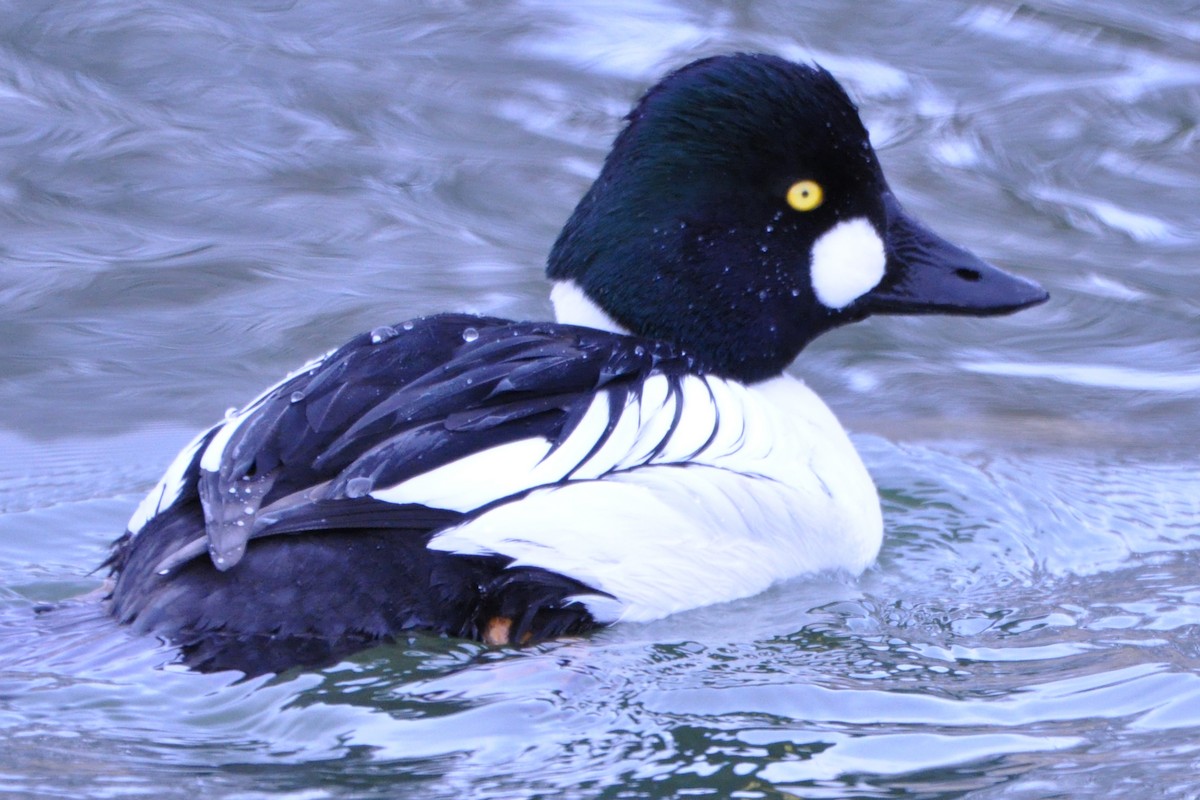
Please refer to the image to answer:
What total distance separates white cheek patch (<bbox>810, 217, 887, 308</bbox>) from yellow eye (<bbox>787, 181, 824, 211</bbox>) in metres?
0.11

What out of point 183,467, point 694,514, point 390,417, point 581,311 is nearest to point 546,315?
point 581,311

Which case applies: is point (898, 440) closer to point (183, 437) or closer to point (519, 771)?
point (183, 437)

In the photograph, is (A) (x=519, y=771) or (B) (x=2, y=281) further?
(B) (x=2, y=281)

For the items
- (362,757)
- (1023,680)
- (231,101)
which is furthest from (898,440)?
(231,101)

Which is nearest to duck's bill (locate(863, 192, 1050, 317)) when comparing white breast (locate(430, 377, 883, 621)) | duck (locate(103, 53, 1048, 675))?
duck (locate(103, 53, 1048, 675))

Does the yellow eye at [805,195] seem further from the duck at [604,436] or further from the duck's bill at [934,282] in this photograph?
the duck's bill at [934,282]

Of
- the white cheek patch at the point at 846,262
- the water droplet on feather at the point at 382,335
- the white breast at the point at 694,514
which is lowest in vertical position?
the white breast at the point at 694,514

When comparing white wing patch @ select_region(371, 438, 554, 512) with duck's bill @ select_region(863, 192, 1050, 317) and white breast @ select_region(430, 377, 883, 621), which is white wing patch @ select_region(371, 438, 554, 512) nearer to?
white breast @ select_region(430, 377, 883, 621)

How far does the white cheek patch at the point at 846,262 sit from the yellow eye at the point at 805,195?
0.11m

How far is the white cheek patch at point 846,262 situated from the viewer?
4.86 metres

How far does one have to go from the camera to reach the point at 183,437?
20.2 feet

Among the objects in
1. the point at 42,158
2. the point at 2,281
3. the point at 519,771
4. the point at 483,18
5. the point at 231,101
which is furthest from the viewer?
the point at 483,18

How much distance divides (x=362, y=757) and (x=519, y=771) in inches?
12.0

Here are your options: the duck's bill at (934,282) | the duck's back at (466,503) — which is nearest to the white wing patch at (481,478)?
the duck's back at (466,503)
